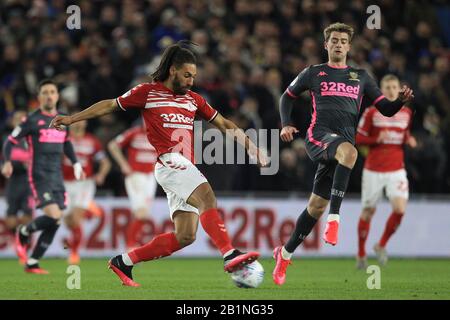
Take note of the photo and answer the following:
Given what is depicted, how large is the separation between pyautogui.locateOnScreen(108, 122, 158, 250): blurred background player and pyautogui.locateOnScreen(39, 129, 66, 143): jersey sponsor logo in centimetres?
280

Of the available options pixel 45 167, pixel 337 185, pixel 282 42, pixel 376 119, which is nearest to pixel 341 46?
pixel 337 185

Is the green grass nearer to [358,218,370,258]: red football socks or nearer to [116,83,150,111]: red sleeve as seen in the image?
[358,218,370,258]: red football socks

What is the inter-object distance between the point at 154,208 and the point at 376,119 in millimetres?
4654

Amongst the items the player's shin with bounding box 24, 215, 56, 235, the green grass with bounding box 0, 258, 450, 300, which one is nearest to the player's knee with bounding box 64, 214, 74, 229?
the green grass with bounding box 0, 258, 450, 300

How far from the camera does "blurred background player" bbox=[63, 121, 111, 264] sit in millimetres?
15734

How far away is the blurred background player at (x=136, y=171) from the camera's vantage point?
15179mm

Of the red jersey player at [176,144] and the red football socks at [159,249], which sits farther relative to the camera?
the red football socks at [159,249]

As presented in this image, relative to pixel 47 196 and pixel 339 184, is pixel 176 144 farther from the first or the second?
pixel 47 196

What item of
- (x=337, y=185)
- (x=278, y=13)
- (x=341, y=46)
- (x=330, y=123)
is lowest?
(x=337, y=185)

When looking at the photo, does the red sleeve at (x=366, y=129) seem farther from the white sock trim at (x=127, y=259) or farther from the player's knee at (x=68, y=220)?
the white sock trim at (x=127, y=259)

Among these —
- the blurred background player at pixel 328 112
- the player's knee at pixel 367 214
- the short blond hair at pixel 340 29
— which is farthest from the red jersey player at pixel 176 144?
the player's knee at pixel 367 214

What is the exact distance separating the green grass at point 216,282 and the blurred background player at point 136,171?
802 millimetres
